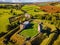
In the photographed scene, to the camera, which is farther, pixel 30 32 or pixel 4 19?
pixel 4 19

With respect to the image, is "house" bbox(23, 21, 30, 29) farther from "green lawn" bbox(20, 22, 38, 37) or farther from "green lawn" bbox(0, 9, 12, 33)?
"green lawn" bbox(0, 9, 12, 33)

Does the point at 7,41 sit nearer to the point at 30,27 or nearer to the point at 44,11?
the point at 30,27

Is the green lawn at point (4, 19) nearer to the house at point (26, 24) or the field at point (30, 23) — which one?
the field at point (30, 23)

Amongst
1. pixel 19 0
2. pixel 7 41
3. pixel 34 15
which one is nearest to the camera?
pixel 7 41

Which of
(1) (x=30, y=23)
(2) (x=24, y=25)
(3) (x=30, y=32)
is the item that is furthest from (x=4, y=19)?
(3) (x=30, y=32)

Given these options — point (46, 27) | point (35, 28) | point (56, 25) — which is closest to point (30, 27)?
point (35, 28)

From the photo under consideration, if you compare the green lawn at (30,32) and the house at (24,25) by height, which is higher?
the house at (24,25)

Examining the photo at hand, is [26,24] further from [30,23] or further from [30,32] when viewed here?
[30,32]

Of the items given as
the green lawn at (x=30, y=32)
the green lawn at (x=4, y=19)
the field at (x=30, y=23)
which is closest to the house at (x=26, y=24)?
the field at (x=30, y=23)
